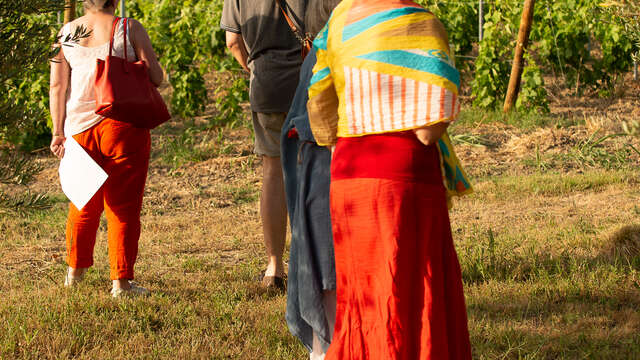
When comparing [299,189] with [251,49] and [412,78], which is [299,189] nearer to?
[412,78]

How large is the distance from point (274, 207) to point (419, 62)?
1.89 metres

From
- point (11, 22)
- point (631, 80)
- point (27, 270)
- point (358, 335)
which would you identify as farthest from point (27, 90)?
point (631, 80)

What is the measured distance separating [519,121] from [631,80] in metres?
4.48

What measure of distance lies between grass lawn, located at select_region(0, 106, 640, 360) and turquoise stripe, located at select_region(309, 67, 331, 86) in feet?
4.09

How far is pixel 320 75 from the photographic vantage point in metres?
2.41

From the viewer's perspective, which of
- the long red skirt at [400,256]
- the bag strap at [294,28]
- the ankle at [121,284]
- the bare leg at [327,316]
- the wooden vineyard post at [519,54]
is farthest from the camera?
the wooden vineyard post at [519,54]

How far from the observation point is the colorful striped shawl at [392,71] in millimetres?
2139

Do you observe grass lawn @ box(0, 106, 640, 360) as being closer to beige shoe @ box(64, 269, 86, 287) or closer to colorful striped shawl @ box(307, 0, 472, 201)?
beige shoe @ box(64, 269, 86, 287)

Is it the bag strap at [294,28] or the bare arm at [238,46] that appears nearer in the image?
the bag strap at [294,28]

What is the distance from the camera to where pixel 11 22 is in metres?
2.53

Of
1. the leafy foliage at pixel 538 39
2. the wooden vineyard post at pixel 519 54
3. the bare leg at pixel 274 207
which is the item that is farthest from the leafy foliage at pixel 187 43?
the bare leg at pixel 274 207

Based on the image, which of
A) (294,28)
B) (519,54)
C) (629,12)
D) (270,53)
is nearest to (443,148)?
(629,12)

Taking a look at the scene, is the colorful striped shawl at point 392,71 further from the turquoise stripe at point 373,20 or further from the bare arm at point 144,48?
the bare arm at point 144,48

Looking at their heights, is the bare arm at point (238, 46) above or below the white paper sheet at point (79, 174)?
above
